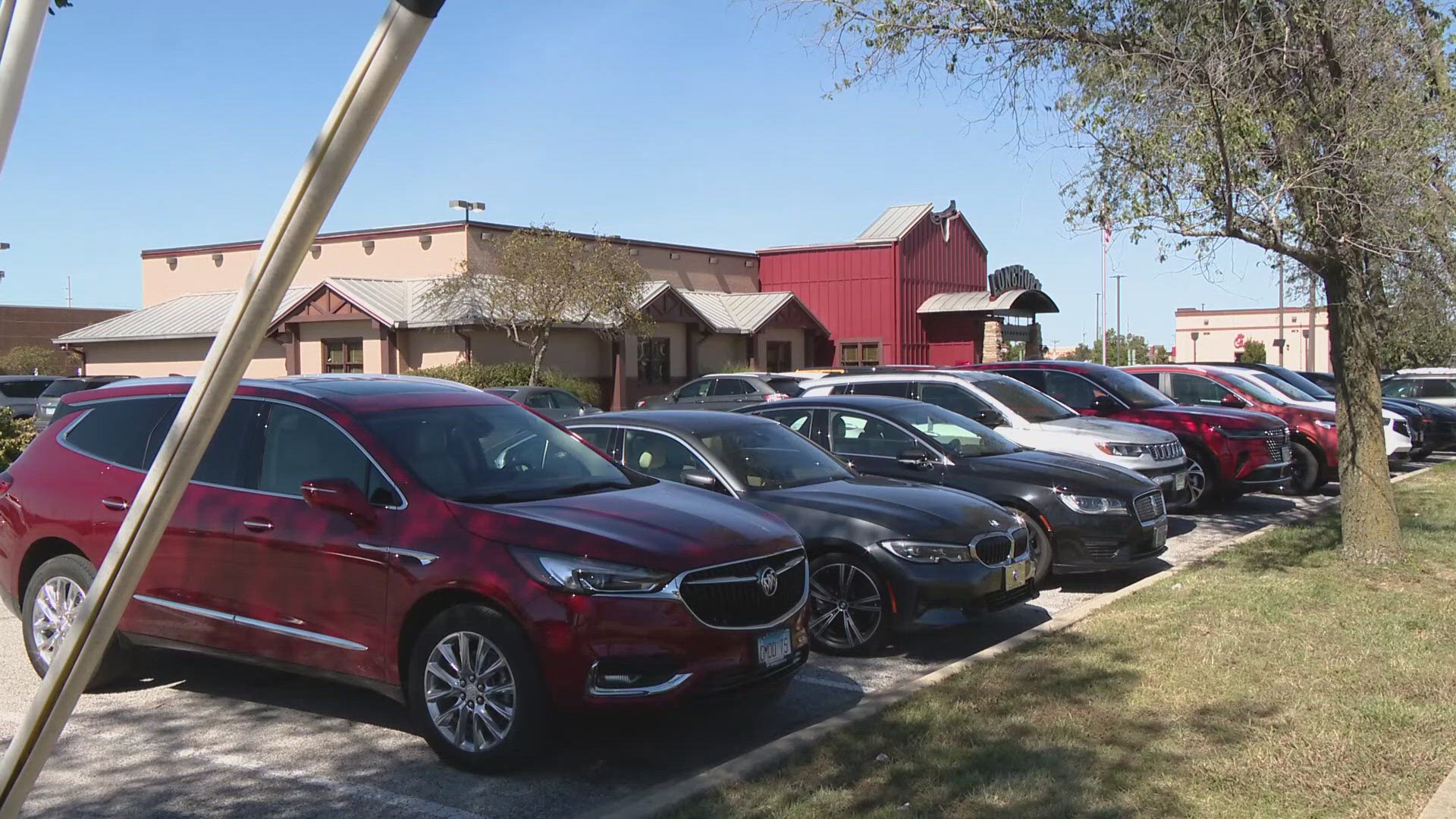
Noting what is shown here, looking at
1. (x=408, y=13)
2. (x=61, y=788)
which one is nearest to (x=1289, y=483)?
(x=61, y=788)

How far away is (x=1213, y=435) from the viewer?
14891mm

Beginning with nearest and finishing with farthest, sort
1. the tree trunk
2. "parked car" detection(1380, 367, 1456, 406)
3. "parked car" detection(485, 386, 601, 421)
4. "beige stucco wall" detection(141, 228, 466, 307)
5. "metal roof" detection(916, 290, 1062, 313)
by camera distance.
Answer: the tree trunk
"parked car" detection(485, 386, 601, 421)
"parked car" detection(1380, 367, 1456, 406)
"beige stucco wall" detection(141, 228, 466, 307)
"metal roof" detection(916, 290, 1062, 313)

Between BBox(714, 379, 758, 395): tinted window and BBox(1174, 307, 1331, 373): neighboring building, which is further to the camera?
BBox(1174, 307, 1331, 373): neighboring building

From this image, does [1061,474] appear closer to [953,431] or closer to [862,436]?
[953,431]

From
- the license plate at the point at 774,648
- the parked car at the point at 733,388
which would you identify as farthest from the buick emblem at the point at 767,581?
the parked car at the point at 733,388

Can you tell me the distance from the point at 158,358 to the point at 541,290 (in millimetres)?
15684

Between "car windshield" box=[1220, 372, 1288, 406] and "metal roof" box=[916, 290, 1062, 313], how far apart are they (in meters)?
22.1

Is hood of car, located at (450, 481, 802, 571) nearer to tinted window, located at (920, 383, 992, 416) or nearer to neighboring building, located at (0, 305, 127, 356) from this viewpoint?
tinted window, located at (920, 383, 992, 416)

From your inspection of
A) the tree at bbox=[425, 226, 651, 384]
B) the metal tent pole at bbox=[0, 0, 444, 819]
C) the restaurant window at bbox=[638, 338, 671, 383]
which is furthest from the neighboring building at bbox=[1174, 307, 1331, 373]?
the metal tent pole at bbox=[0, 0, 444, 819]

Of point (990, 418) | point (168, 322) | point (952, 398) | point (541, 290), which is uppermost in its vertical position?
point (541, 290)

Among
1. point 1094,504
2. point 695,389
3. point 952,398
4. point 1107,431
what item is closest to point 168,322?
point 695,389

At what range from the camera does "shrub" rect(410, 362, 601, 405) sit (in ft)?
98.6

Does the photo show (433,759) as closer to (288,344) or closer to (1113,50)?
(1113,50)

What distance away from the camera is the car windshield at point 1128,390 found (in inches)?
624
